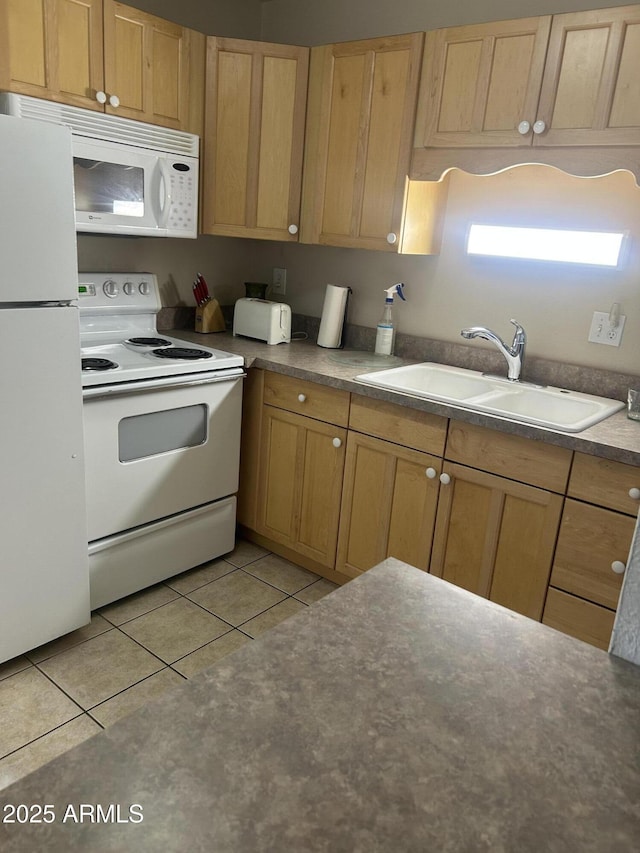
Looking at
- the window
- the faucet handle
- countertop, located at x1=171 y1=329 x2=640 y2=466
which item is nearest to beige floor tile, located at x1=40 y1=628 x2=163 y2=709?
countertop, located at x1=171 y1=329 x2=640 y2=466

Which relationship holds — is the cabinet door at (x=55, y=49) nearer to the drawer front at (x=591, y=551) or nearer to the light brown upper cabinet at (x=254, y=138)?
the light brown upper cabinet at (x=254, y=138)

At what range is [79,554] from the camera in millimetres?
2092

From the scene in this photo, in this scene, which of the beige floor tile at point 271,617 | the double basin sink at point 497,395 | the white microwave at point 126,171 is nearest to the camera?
the double basin sink at point 497,395

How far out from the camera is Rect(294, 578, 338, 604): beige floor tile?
2.58 m

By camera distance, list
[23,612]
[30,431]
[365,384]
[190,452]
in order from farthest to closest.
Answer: [190,452]
[365,384]
[23,612]
[30,431]

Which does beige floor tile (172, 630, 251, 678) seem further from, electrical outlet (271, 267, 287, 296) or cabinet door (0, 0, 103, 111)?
cabinet door (0, 0, 103, 111)

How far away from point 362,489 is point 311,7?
2.25 metres

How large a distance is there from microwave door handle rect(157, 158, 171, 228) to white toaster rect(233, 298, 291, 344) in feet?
1.84

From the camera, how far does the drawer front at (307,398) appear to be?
8.00 ft

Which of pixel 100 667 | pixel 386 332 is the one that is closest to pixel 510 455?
pixel 386 332

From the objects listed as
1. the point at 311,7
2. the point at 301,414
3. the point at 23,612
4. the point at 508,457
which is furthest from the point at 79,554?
the point at 311,7

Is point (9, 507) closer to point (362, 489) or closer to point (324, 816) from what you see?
point (362, 489)

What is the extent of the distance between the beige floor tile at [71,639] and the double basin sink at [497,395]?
1.30 m

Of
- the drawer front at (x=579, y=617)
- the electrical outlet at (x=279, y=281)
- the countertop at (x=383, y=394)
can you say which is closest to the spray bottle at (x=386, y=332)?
the countertop at (x=383, y=394)
